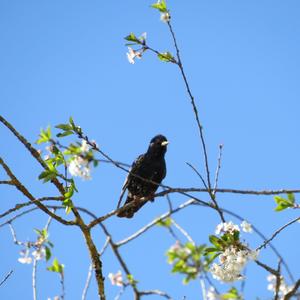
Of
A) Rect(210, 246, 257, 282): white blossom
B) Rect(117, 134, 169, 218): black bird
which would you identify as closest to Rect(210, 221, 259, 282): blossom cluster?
Rect(210, 246, 257, 282): white blossom

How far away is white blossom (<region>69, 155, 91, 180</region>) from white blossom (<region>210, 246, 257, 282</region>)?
4.42ft

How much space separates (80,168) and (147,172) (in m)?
4.41

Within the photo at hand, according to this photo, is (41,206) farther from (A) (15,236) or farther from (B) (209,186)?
(B) (209,186)

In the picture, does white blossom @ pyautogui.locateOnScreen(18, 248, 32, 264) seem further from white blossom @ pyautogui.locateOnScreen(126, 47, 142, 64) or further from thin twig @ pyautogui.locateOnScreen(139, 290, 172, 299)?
white blossom @ pyautogui.locateOnScreen(126, 47, 142, 64)

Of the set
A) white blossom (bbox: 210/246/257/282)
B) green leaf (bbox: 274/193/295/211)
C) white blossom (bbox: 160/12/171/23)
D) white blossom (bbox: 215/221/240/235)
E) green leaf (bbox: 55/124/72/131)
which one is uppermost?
white blossom (bbox: 160/12/171/23)

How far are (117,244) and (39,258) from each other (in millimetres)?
857

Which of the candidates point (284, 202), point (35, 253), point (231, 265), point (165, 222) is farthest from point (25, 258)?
point (284, 202)

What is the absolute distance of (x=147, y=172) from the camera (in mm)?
7734

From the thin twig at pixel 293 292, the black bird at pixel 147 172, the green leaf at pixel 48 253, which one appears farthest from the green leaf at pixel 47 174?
the black bird at pixel 147 172

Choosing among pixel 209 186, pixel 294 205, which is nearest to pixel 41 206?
pixel 209 186

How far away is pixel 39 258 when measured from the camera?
11.4ft

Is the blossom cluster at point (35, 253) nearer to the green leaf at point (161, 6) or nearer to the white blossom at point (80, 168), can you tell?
the white blossom at point (80, 168)

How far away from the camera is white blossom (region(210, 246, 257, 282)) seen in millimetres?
3998

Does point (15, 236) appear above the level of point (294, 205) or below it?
below
